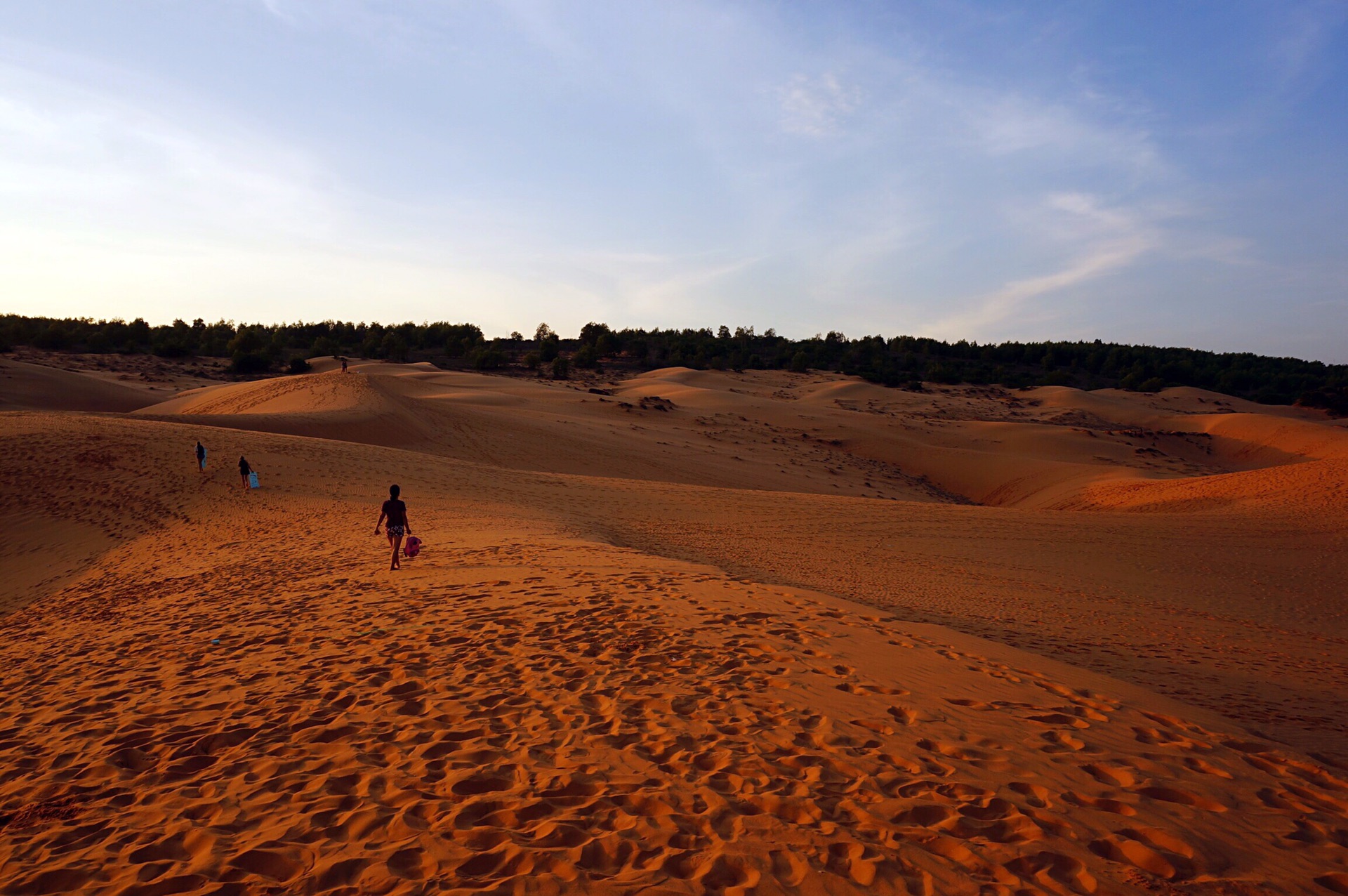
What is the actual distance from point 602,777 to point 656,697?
139 cm

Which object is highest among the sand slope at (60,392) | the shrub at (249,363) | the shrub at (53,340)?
the shrub at (53,340)

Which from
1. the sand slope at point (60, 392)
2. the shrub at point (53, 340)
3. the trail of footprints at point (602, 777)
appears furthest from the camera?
the shrub at point (53, 340)

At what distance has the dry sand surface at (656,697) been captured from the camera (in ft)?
12.8

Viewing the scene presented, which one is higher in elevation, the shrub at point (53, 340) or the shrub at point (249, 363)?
the shrub at point (53, 340)

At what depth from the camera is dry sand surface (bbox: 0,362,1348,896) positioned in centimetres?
390

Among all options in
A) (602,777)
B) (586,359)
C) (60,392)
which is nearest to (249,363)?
(60,392)

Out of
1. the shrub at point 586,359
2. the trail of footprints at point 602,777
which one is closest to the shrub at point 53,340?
the shrub at point 586,359

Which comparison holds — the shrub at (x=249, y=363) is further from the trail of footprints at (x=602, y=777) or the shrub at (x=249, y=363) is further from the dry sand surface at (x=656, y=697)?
the trail of footprints at (x=602, y=777)

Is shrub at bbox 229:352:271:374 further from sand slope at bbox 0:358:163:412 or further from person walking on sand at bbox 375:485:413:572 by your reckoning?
person walking on sand at bbox 375:485:413:572

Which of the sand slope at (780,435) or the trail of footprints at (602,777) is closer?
the trail of footprints at (602,777)

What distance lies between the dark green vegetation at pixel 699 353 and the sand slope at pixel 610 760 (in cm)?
5874

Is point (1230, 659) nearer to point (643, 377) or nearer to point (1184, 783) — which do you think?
point (1184, 783)

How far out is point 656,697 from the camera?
6.06 metres

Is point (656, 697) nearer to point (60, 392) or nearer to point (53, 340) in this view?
point (60, 392)
